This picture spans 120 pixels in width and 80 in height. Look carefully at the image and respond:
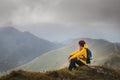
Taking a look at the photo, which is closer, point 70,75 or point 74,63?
point 70,75

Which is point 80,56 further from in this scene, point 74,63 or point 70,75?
point 70,75

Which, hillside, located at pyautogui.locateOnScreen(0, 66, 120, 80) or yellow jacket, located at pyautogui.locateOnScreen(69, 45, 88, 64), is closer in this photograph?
hillside, located at pyautogui.locateOnScreen(0, 66, 120, 80)

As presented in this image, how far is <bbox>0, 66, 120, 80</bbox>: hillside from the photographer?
700 inches

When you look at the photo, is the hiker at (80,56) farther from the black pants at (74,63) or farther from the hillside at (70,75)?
the hillside at (70,75)

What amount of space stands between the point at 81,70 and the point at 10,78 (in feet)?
24.9

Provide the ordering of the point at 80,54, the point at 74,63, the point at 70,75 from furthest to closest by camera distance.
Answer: the point at 74,63 < the point at 80,54 < the point at 70,75

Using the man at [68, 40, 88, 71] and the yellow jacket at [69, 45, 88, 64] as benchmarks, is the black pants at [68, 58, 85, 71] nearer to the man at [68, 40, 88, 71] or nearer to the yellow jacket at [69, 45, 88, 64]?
the man at [68, 40, 88, 71]

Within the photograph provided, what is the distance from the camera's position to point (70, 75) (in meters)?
19.9

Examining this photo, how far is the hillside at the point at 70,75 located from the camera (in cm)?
1778

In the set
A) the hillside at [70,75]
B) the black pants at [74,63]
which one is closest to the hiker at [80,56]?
the black pants at [74,63]

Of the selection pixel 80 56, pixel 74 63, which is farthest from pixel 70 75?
pixel 80 56

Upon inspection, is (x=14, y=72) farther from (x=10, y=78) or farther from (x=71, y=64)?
(x=71, y=64)

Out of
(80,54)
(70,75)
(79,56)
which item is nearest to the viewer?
(70,75)

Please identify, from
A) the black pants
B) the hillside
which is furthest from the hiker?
the hillside
